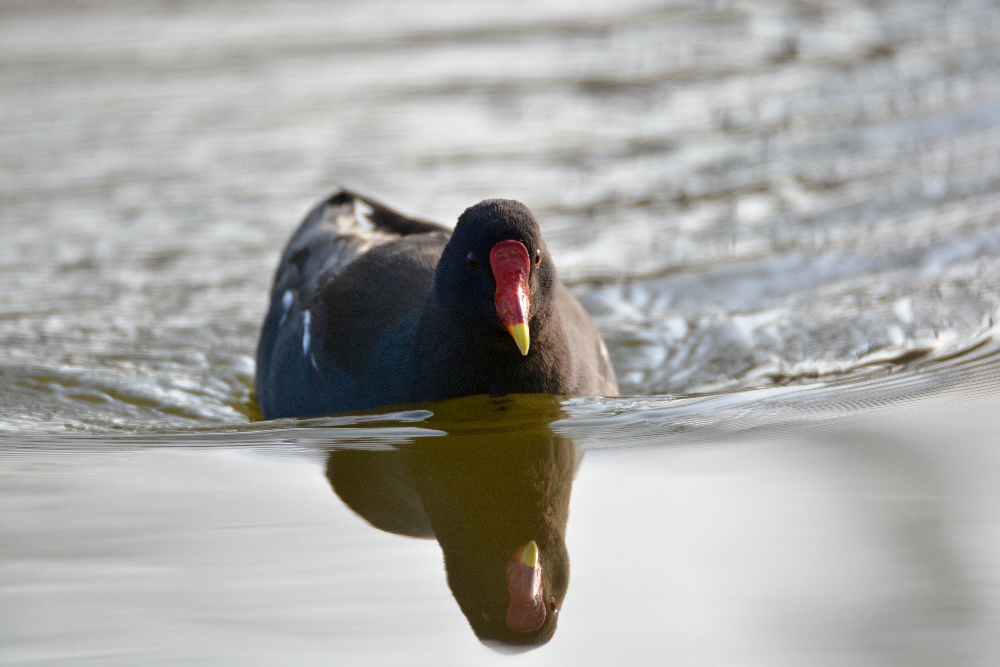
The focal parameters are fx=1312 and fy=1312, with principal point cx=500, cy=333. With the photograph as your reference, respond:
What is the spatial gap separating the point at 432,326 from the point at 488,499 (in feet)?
2.98

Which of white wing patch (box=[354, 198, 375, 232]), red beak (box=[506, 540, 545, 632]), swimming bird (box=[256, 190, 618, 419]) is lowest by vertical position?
red beak (box=[506, 540, 545, 632])

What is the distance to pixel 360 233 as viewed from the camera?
18.4 ft

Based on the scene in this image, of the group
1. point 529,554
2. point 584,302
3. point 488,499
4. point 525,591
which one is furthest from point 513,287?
point 584,302

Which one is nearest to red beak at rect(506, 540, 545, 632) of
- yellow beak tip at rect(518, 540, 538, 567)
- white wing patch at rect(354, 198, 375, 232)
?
yellow beak tip at rect(518, 540, 538, 567)

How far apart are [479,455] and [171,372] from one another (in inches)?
93.3

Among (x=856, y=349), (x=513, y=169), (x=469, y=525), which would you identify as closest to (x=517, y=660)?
(x=469, y=525)

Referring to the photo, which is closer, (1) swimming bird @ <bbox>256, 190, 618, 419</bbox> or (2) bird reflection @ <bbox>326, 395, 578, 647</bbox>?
(2) bird reflection @ <bbox>326, 395, 578, 647</bbox>

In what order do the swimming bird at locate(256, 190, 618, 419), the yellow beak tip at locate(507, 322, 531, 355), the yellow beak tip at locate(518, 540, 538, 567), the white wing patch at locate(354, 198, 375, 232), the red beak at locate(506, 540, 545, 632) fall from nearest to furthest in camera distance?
the red beak at locate(506, 540, 545, 632), the yellow beak tip at locate(518, 540, 538, 567), the yellow beak tip at locate(507, 322, 531, 355), the swimming bird at locate(256, 190, 618, 419), the white wing patch at locate(354, 198, 375, 232)

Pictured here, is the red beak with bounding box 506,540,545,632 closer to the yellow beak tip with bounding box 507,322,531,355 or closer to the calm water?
the calm water

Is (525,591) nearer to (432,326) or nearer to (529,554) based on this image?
(529,554)

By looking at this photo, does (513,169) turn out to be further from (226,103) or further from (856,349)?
(856,349)

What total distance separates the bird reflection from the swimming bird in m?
0.13

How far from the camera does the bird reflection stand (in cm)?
292

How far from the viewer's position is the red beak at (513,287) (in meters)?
3.94
